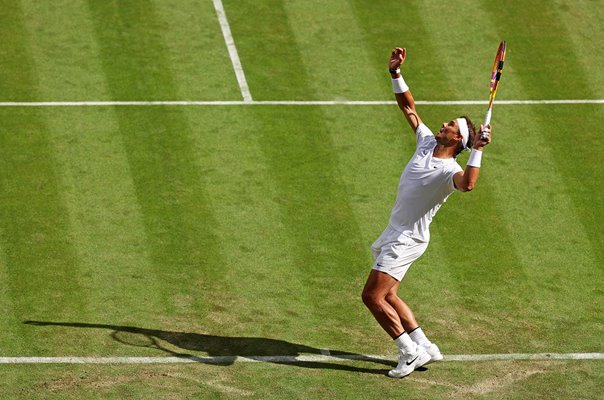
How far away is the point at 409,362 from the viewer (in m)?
13.9

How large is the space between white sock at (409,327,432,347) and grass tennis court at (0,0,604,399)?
12.7 inches

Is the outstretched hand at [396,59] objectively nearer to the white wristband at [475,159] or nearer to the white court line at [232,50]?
the white wristband at [475,159]

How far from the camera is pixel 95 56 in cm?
2089

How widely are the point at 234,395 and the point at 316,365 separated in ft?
3.69

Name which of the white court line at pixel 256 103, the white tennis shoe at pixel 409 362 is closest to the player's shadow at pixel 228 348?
the white tennis shoe at pixel 409 362

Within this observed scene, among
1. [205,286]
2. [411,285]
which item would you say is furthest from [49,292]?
[411,285]

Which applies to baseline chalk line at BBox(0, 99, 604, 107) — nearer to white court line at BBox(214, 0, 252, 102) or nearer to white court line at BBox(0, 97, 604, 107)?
white court line at BBox(0, 97, 604, 107)

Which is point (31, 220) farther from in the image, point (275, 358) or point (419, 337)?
point (419, 337)

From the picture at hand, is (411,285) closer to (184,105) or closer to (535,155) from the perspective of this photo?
(535,155)

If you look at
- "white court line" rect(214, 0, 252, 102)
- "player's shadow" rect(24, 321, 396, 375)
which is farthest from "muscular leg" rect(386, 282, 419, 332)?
"white court line" rect(214, 0, 252, 102)

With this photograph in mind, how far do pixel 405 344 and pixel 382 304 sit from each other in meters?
0.47

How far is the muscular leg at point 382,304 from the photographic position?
549 inches

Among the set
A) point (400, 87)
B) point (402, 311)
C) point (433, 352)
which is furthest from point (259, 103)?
point (433, 352)

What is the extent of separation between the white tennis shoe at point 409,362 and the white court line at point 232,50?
23.0ft
